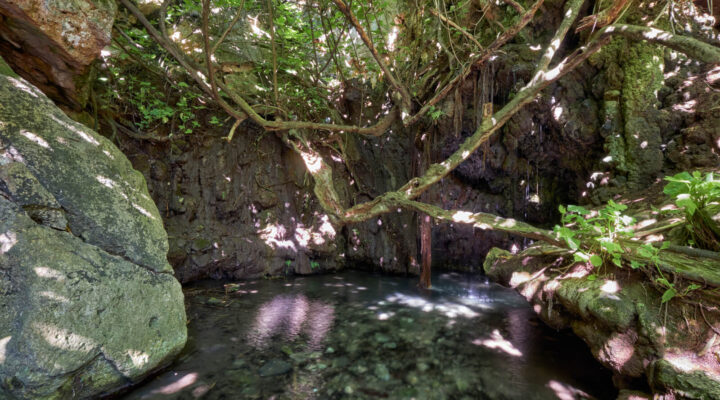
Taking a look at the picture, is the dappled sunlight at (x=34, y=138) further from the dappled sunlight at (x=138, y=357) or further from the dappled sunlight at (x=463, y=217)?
the dappled sunlight at (x=463, y=217)

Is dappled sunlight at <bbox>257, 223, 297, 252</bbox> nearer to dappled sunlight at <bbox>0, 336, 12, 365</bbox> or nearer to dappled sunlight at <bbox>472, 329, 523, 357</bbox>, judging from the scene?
dappled sunlight at <bbox>472, 329, 523, 357</bbox>

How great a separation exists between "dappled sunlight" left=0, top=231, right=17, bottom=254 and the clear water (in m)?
1.45

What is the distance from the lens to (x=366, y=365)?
121 inches

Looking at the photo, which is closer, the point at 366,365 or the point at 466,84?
the point at 366,365

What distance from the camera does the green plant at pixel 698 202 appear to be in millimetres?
2325

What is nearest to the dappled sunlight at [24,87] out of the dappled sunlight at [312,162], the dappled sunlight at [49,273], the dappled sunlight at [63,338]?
the dappled sunlight at [49,273]

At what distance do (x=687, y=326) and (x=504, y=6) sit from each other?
5.71m

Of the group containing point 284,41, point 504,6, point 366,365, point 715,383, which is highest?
point 504,6

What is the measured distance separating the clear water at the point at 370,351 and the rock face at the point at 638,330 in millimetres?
462

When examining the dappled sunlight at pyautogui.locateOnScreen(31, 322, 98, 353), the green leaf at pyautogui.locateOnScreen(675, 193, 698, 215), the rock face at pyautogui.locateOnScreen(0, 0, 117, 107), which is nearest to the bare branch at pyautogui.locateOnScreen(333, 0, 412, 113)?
the rock face at pyautogui.locateOnScreen(0, 0, 117, 107)

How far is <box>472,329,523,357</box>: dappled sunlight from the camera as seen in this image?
3.36m

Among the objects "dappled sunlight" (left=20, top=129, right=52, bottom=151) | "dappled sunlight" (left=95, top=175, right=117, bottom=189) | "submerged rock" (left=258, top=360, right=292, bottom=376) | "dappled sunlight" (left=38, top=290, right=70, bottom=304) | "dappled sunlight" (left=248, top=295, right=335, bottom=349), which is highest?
"dappled sunlight" (left=20, top=129, right=52, bottom=151)

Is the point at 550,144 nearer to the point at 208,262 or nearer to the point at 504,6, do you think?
the point at 504,6

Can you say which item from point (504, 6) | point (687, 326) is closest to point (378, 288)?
point (687, 326)
